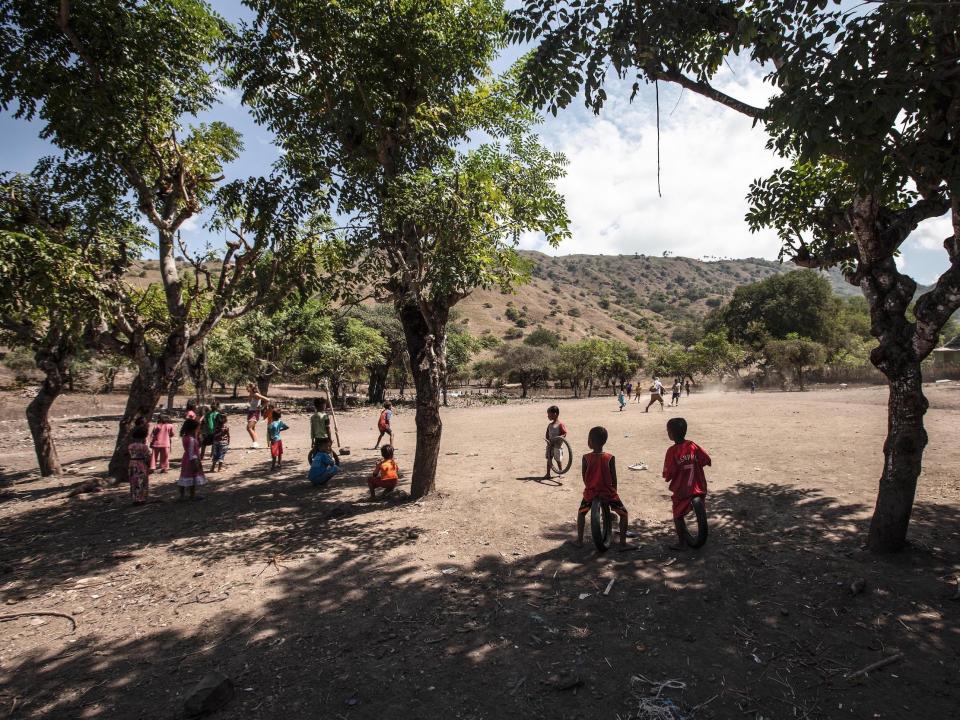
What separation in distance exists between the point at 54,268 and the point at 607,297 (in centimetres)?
14346

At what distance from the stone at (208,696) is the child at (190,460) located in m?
6.29

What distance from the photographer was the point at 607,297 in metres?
142

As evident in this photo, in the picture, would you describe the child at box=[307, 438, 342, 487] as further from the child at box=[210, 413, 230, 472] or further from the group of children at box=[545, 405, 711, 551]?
the group of children at box=[545, 405, 711, 551]

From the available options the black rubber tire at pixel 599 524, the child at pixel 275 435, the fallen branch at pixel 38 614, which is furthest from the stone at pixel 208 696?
the child at pixel 275 435

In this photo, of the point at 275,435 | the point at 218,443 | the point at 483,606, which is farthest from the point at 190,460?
the point at 483,606

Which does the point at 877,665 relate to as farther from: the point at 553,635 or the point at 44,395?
the point at 44,395

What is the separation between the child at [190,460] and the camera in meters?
8.78

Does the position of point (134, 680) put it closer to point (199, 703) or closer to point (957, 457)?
point (199, 703)

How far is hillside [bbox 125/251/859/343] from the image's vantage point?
102250mm

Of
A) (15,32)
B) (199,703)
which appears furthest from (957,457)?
(15,32)

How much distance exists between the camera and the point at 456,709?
3.32 meters

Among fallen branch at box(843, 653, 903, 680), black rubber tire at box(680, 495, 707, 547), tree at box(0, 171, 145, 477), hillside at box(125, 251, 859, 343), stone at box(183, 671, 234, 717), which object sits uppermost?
hillside at box(125, 251, 859, 343)

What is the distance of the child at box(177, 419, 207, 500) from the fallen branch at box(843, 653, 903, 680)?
32.3ft

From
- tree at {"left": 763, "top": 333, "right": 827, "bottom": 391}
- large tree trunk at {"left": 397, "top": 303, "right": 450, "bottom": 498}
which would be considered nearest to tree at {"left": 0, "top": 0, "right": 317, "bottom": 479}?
large tree trunk at {"left": 397, "top": 303, "right": 450, "bottom": 498}
